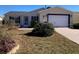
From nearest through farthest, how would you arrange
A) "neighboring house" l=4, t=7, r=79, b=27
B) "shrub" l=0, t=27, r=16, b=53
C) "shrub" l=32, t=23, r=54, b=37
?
"shrub" l=0, t=27, r=16, b=53
"shrub" l=32, t=23, r=54, b=37
"neighboring house" l=4, t=7, r=79, b=27

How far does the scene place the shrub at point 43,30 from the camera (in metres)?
15.8

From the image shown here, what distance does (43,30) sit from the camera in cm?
1619

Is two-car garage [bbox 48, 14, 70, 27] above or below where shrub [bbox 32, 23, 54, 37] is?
above

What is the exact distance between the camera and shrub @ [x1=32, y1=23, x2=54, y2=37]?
1580 centimetres

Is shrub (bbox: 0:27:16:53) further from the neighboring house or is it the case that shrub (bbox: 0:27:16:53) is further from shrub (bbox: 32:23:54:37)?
shrub (bbox: 32:23:54:37)

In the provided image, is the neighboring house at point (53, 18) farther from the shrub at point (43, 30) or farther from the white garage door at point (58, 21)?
the shrub at point (43, 30)

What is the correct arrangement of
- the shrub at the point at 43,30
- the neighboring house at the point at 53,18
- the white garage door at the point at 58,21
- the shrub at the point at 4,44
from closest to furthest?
the shrub at the point at 4,44 → the white garage door at the point at 58,21 → the shrub at the point at 43,30 → the neighboring house at the point at 53,18

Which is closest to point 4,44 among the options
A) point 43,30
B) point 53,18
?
point 43,30

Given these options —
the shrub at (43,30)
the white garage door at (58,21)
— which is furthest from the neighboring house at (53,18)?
the shrub at (43,30)

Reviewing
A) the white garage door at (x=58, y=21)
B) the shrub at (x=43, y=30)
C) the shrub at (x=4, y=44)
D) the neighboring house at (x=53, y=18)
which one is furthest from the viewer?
the neighboring house at (x=53, y=18)

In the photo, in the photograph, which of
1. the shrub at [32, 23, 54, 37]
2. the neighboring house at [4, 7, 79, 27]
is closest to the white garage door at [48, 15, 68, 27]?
the neighboring house at [4, 7, 79, 27]
